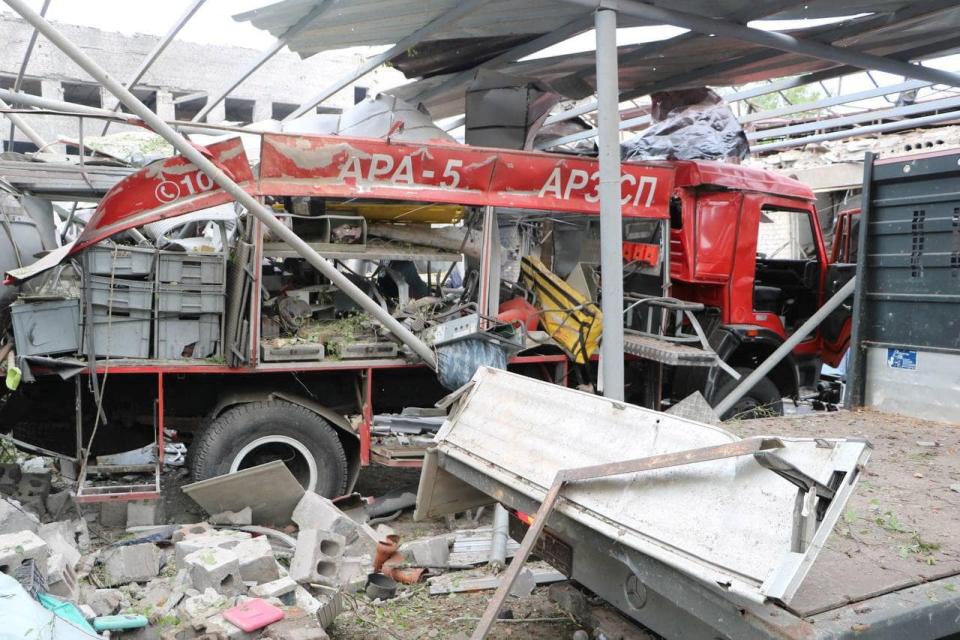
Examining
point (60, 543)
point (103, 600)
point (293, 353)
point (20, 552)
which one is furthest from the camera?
point (293, 353)

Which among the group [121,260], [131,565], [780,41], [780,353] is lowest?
[131,565]

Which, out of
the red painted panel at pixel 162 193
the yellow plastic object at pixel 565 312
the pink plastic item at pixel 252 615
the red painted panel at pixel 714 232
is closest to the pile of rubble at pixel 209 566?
the pink plastic item at pixel 252 615

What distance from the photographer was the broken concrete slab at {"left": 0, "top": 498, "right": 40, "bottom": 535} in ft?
16.3

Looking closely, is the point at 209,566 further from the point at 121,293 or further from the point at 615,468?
the point at 615,468

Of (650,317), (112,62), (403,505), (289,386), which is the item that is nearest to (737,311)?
(650,317)

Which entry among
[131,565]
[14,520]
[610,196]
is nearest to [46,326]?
[14,520]

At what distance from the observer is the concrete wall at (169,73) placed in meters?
16.6

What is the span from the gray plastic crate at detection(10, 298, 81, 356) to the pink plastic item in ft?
8.42

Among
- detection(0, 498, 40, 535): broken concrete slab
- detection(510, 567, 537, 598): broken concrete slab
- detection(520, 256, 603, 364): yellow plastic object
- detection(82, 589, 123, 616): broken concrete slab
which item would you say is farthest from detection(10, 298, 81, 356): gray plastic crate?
detection(520, 256, 603, 364): yellow plastic object

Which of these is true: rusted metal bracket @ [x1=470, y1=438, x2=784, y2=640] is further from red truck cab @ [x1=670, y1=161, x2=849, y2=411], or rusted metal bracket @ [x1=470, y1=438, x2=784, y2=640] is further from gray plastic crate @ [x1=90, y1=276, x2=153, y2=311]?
red truck cab @ [x1=670, y1=161, x2=849, y2=411]

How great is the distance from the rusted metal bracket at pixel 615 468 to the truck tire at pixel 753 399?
5.19 metres

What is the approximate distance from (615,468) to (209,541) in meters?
3.33

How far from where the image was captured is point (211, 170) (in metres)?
5.36

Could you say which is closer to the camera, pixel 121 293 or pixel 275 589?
pixel 275 589
